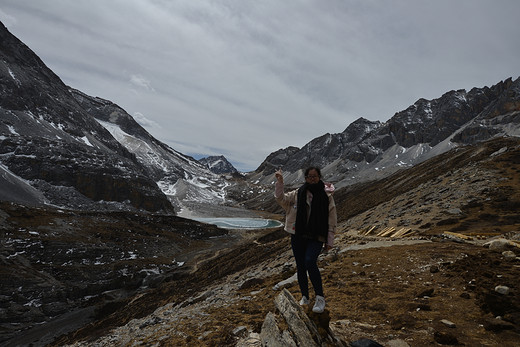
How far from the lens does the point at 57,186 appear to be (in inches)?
4254

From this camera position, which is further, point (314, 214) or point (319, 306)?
point (314, 214)

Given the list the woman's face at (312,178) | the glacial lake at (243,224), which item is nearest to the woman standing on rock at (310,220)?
the woman's face at (312,178)

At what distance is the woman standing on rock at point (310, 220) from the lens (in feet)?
21.9

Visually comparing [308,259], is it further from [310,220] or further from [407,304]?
[407,304]

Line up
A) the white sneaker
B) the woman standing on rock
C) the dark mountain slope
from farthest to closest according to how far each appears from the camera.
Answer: the dark mountain slope, the woman standing on rock, the white sneaker

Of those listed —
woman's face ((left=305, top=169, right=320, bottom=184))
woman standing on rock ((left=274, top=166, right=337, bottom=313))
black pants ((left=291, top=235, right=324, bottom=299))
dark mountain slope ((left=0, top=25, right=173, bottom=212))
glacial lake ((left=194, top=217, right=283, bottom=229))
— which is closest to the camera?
black pants ((left=291, top=235, right=324, bottom=299))

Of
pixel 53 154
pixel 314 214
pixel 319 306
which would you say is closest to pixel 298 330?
pixel 319 306

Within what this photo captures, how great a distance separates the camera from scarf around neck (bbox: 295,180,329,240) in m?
6.72

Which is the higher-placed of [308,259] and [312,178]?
[312,178]

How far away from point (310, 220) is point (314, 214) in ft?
0.60

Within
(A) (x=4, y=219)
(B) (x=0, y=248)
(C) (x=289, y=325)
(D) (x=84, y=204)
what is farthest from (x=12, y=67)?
(C) (x=289, y=325)

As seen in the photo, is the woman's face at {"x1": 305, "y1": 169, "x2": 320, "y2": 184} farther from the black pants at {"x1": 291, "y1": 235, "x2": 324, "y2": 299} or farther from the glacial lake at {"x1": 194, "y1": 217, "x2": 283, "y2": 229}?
the glacial lake at {"x1": 194, "y1": 217, "x2": 283, "y2": 229}

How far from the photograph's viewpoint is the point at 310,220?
6.80 m

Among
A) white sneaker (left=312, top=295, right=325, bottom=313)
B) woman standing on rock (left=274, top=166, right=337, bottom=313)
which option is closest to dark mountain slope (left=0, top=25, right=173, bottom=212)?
woman standing on rock (left=274, top=166, right=337, bottom=313)
